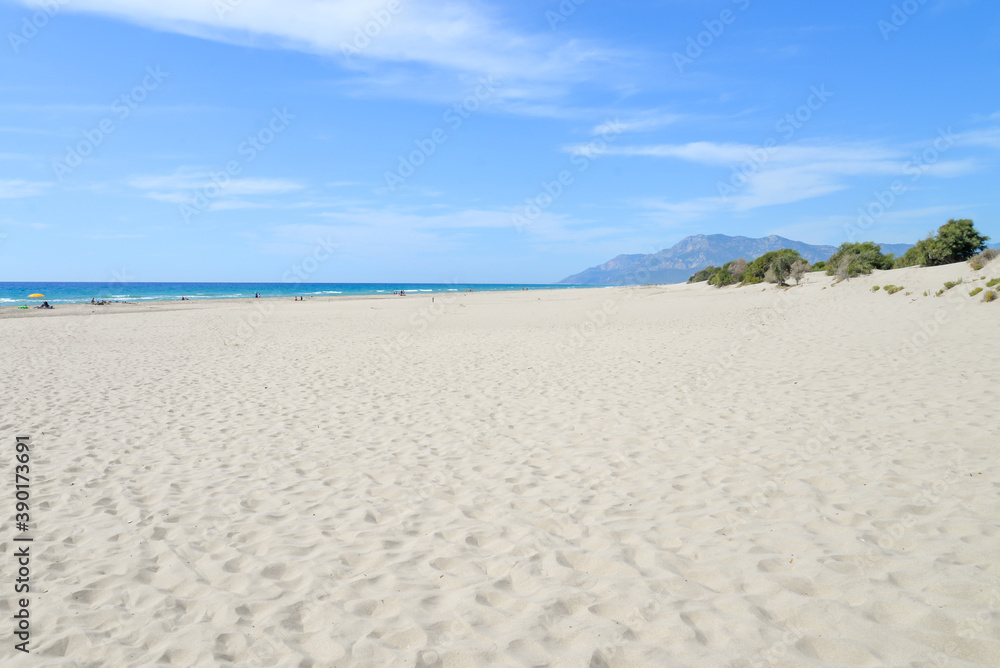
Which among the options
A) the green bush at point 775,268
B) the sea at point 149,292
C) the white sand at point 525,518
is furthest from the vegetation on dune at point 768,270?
the sea at point 149,292

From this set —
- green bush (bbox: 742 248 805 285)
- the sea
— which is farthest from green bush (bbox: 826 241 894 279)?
the sea

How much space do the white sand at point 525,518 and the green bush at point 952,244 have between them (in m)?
22.1

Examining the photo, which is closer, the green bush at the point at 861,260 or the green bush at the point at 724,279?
the green bush at the point at 861,260

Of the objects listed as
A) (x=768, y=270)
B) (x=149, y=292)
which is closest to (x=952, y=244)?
(x=768, y=270)

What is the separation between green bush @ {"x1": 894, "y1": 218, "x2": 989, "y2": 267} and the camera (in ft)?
87.7

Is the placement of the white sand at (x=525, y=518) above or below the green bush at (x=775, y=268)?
below

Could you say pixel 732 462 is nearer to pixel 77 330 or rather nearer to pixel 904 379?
pixel 904 379

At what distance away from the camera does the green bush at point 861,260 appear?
29.9 metres

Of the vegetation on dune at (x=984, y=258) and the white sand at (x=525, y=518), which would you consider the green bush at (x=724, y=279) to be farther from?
the white sand at (x=525, y=518)

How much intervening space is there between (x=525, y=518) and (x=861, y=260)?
3390 cm

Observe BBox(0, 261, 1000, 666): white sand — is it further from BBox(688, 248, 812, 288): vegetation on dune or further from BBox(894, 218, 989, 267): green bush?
BBox(688, 248, 812, 288): vegetation on dune

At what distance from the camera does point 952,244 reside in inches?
1059

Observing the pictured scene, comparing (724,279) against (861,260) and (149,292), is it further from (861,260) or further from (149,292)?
(149,292)

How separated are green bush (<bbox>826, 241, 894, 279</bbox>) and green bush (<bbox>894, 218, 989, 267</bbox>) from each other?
7.59ft
